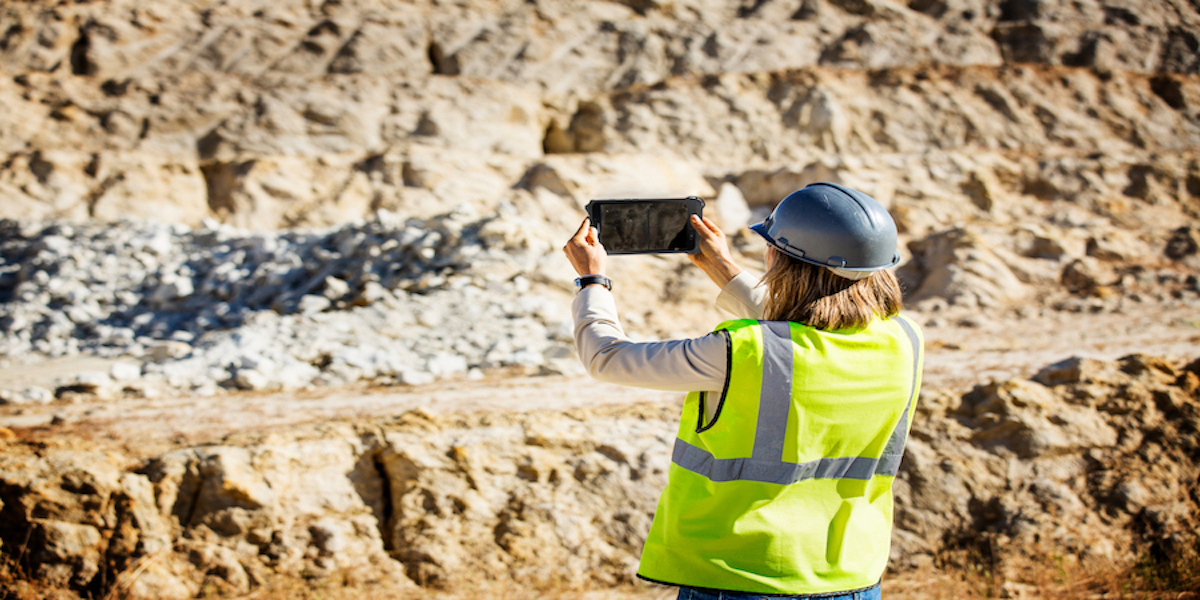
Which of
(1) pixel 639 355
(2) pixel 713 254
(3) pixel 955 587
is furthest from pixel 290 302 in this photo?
(1) pixel 639 355

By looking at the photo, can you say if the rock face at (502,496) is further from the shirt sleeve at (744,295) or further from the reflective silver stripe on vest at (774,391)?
the reflective silver stripe on vest at (774,391)

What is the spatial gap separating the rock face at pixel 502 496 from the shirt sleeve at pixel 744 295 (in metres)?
2.26

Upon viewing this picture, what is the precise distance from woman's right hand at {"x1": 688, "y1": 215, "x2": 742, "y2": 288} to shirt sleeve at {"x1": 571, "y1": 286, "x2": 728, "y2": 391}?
0.43m

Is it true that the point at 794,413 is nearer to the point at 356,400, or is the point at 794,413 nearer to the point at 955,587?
the point at 955,587

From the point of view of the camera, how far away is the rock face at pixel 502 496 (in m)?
3.57

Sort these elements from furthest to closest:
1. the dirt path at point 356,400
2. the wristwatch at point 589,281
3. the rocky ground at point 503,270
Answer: the dirt path at point 356,400 → the rocky ground at point 503,270 → the wristwatch at point 589,281

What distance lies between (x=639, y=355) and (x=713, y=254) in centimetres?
61

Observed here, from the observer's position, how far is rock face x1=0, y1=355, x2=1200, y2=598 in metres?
3.57

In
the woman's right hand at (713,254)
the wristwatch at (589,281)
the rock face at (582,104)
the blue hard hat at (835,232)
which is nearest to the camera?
the blue hard hat at (835,232)

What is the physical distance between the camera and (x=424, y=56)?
59.1 ft

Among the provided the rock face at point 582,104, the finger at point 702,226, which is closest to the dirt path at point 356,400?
the finger at point 702,226

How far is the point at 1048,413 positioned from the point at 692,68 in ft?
53.2

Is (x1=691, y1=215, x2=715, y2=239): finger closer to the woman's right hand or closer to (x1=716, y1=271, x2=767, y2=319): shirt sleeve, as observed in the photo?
the woman's right hand

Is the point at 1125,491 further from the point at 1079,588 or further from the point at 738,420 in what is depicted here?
the point at 738,420
